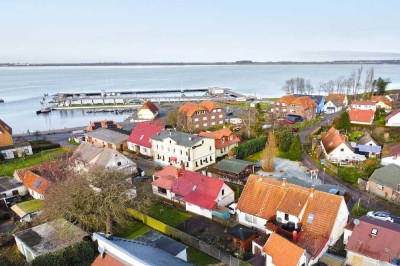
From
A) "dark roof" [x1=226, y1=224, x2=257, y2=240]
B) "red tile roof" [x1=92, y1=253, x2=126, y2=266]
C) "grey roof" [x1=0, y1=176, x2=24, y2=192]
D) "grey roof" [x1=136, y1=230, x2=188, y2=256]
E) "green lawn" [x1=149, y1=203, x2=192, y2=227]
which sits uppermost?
"red tile roof" [x1=92, y1=253, x2=126, y2=266]

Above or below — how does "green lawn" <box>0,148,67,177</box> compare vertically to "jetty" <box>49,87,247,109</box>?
below

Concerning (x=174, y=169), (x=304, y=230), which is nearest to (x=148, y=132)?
(x=174, y=169)

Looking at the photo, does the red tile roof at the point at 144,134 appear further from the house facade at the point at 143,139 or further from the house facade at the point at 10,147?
the house facade at the point at 10,147

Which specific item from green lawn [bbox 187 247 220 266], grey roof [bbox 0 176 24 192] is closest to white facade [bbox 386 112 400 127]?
green lawn [bbox 187 247 220 266]

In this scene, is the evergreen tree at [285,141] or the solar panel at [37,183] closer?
the solar panel at [37,183]

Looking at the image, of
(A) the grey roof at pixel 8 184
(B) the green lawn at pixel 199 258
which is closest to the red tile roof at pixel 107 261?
(B) the green lawn at pixel 199 258

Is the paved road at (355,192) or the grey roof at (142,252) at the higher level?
the grey roof at (142,252)

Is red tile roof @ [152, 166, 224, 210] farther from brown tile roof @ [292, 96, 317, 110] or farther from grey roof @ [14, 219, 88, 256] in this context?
brown tile roof @ [292, 96, 317, 110]
